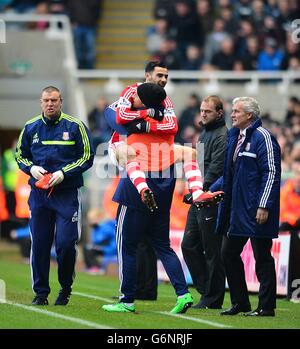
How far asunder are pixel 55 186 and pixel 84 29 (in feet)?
51.7

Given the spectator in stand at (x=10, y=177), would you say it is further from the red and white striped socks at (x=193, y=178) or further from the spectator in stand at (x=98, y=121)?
the red and white striped socks at (x=193, y=178)

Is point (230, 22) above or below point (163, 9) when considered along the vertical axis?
below

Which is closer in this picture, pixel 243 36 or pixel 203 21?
pixel 243 36

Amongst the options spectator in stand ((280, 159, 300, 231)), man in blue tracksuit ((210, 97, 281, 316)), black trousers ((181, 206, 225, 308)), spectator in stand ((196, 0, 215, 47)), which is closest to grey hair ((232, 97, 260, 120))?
man in blue tracksuit ((210, 97, 281, 316))

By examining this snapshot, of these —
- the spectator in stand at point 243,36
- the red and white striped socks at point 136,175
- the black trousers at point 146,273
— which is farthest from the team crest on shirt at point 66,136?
the spectator in stand at point 243,36

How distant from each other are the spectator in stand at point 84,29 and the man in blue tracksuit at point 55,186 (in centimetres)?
1514

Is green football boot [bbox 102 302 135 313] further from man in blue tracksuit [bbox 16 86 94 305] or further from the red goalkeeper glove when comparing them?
the red goalkeeper glove

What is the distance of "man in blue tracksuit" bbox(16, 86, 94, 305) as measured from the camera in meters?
13.6

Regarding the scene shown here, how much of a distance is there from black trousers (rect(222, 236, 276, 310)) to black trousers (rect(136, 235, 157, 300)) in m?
1.98

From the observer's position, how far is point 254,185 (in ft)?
43.2

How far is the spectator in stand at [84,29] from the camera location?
1136 inches

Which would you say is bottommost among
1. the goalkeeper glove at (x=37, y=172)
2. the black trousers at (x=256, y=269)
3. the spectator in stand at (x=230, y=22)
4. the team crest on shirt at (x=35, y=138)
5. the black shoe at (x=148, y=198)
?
the black trousers at (x=256, y=269)

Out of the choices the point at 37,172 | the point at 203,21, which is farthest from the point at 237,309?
the point at 203,21

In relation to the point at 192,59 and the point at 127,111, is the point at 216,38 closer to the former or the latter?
the point at 192,59
